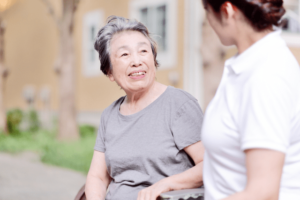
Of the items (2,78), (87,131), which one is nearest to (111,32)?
(87,131)

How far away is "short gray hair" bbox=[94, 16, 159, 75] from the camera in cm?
225

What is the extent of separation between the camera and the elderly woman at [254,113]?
116 centimetres

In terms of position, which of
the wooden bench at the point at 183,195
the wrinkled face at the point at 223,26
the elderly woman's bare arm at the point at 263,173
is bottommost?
the wooden bench at the point at 183,195

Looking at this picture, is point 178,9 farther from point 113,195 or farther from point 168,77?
point 113,195

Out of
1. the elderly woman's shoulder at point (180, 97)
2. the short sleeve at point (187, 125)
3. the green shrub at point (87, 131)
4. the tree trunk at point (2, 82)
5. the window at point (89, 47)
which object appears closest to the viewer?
the short sleeve at point (187, 125)

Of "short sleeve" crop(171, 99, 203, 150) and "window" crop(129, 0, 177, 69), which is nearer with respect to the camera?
"short sleeve" crop(171, 99, 203, 150)

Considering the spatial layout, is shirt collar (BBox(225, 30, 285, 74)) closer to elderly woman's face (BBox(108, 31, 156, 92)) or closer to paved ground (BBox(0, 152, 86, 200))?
elderly woman's face (BBox(108, 31, 156, 92))

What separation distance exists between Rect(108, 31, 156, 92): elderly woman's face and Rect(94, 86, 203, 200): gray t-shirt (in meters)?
0.13

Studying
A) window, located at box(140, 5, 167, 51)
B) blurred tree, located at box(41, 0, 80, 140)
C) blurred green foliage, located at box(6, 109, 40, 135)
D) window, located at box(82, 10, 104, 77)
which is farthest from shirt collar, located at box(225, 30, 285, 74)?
window, located at box(82, 10, 104, 77)

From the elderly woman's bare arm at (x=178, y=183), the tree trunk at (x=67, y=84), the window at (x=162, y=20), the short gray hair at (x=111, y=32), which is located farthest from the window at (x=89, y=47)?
the elderly woman's bare arm at (x=178, y=183)

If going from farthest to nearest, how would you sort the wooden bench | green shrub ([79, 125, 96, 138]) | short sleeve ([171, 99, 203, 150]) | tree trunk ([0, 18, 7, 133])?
tree trunk ([0, 18, 7, 133])
green shrub ([79, 125, 96, 138])
short sleeve ([171, 99, 203, 150])
the wooden bench

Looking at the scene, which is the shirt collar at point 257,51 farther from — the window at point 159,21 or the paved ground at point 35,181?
the window at point 159,21

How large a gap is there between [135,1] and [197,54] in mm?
2563

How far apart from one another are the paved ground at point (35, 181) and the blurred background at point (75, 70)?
3 cm
